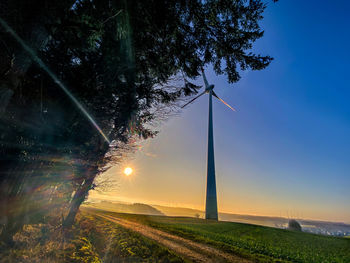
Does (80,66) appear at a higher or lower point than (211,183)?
higher

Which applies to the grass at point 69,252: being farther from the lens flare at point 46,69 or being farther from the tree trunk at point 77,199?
the lens flare at point 46,69

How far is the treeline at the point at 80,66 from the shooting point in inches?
166

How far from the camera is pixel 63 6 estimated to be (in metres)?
4.29

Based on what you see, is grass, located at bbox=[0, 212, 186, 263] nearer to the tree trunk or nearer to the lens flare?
the tree trunk

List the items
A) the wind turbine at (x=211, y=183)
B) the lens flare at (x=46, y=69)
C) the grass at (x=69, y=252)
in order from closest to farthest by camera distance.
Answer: the lens flare at (x=46, y=69) → the grass at (x=69, y=252) → the wind turbine at (x=211, y=183)

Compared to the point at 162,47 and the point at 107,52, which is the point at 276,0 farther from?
the point at 107,52

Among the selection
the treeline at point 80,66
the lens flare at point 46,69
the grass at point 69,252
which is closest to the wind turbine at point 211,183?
the treeline at point 80,66

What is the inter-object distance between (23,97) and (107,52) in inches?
137

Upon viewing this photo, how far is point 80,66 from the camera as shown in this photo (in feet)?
19.4

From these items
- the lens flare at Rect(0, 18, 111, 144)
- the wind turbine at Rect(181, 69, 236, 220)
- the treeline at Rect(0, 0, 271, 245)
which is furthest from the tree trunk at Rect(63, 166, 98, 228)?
the wind turbine at Rect(181, 69, 236, 220)

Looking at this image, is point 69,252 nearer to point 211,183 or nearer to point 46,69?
point 46,69

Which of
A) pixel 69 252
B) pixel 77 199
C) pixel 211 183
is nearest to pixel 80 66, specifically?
pixel 69 252

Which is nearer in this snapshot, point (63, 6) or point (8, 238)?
point (63, 6)

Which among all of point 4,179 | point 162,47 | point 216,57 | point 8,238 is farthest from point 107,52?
point 8,238
